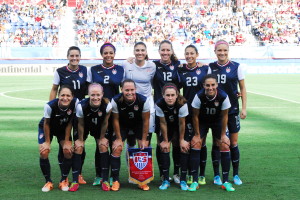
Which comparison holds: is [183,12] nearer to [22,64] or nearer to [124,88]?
[22,64]

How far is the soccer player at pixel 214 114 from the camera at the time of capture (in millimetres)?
6922

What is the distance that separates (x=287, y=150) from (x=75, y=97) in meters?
4.13

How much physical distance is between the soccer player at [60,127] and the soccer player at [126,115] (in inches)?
21.9

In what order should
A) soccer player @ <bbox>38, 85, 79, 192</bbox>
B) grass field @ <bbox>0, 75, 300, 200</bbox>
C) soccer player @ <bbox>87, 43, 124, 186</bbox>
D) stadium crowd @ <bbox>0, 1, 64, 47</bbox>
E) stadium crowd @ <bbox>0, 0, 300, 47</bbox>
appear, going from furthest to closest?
stadium crowd @ <bbox>0, 0, 300, 47</bbox> → stadium crowd @ <bbox>0, 1, 64, 47</bbox> → soccer player @ <bbox>87, 43, 124, 186</bbox> → soccer player @ <bbox>38, 85, 79, 192</bbox> → grass field @ <bbox>0, 75, 300, 200</bbox>

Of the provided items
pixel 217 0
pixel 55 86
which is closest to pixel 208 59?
pixel 217 0

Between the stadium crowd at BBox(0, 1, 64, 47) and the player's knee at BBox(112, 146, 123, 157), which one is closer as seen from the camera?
the player's knee at BBox(112, 146, 123, 157)

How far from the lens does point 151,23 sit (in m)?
39.3

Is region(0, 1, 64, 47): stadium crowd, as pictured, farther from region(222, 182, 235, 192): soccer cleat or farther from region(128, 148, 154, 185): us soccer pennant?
region(222, 182, 235, 192): soccer cleat

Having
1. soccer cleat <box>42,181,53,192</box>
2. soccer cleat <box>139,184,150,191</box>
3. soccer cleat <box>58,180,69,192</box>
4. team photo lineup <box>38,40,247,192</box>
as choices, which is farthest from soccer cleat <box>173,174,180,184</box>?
soccer cleat <box>42,181,53,192</box>

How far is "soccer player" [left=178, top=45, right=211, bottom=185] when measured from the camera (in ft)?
24.4

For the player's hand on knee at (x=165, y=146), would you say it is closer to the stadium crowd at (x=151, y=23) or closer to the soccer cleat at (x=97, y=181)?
the soccer cleat at (x=97, y=181)

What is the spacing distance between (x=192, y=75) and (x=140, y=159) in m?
1.38

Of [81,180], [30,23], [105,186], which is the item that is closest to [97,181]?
[81,180]

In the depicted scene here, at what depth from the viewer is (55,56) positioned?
32125mm
